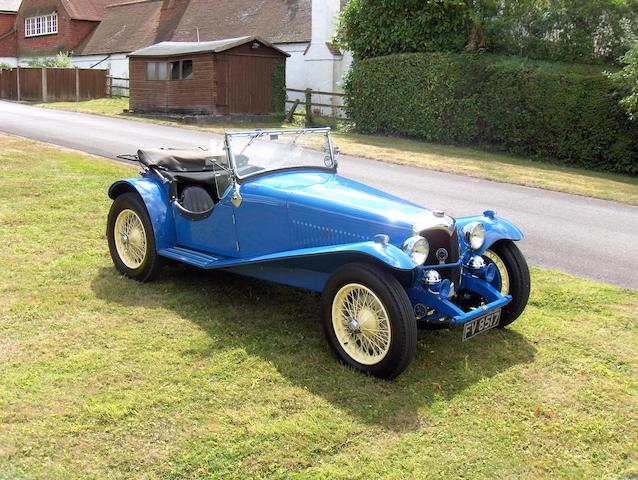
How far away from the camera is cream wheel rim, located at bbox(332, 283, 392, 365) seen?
14.1ft

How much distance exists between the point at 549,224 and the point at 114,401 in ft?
25.7

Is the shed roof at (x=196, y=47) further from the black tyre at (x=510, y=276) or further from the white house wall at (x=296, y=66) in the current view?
the black tyre at (x=510, y=276)

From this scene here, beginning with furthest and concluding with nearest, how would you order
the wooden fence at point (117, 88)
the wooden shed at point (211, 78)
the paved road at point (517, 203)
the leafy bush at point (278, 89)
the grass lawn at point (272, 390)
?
the wooden fence at point (117, 88), the leafy bush at point (278, 89), the wooden shed at point (211, 78), the paved road at point (517, 203), the grass lawn at point (272, 390)

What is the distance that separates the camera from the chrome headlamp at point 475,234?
500cm

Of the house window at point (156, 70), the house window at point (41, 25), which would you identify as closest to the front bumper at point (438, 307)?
the house window at point (156, 70)

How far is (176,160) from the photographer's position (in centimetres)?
654

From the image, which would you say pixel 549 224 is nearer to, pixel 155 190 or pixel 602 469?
pixel 155 190

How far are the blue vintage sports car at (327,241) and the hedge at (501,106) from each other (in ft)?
44.9

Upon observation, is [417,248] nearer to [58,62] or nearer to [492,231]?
[492,231]

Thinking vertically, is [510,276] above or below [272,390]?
above

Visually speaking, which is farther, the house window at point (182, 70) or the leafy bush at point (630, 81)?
the house window at point (182, 70)

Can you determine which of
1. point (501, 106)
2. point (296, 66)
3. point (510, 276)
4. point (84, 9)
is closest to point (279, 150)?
point (510, 276)

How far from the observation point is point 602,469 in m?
3.48

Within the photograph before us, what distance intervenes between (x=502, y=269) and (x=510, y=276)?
97 millimetres
